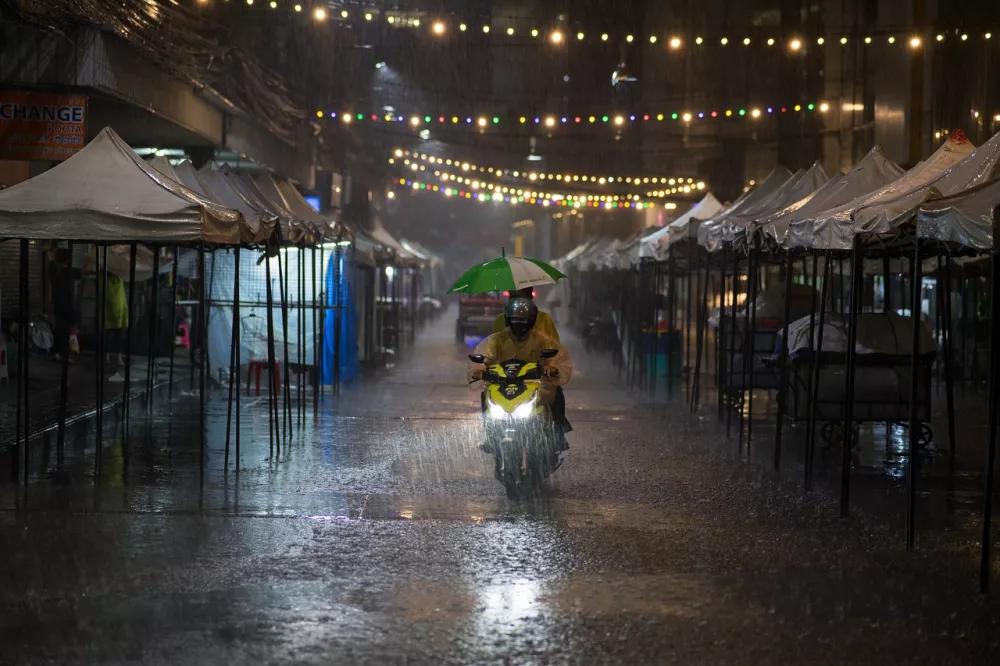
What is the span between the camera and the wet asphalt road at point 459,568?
18.3ft

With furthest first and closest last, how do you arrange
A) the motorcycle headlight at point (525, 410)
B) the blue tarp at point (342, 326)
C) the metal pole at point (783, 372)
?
the blue tarp at point (342, 326), the metal pole at point (783, 372), the motorcycle headlight at point (525, 410)

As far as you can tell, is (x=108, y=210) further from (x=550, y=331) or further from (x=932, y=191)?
(x=932, y=191)

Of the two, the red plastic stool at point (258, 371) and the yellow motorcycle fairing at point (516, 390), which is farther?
the red plastic stool at point (258, 371)

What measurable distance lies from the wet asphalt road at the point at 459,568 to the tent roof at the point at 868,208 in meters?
2.20

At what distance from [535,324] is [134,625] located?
544 centimetres

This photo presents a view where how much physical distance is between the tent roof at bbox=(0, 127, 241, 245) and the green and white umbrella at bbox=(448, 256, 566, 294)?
2.18 m

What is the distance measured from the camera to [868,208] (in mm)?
8852

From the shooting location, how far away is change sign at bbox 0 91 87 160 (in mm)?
13883

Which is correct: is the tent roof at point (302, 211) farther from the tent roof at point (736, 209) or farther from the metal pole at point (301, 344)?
the tent roof at point (736, 209)

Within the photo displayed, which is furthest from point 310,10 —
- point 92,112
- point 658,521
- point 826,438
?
point 658,521

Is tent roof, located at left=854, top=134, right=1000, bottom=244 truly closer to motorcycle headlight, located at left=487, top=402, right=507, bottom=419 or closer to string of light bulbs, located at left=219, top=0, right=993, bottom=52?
motorcycle headlight, located at left=487, top=402, right=507, bottom=419

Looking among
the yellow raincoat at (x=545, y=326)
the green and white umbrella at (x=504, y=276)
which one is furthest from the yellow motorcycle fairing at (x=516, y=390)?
the green and white umbrella at (x=504, y=276)

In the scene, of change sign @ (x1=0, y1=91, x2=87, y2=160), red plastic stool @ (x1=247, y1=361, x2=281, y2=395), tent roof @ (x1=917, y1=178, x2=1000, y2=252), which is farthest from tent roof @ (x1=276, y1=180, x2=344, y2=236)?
tent roof @ (x1=917, y1=178, x2=1000, y2=252)

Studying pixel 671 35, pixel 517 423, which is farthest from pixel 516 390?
pixel 671 35
